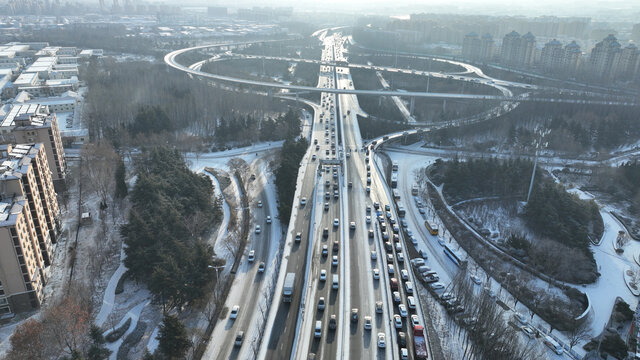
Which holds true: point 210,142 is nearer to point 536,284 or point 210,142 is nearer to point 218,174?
point 218,174

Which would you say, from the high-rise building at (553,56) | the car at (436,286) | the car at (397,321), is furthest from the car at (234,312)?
the high-rise building at (553,56)

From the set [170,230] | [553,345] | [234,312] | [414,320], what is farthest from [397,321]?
[170,230]

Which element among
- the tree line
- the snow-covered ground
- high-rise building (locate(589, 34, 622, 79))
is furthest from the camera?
high-rise building (locate(589, 34, 622, 79))

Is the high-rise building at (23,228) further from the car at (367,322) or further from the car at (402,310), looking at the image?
the car at (402,310)

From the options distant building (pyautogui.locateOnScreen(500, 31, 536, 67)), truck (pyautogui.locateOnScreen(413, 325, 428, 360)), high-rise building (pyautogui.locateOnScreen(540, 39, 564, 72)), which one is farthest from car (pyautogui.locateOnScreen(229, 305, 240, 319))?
distant building (pyautogui.locateOnScreen(500, 31, 536, 67))

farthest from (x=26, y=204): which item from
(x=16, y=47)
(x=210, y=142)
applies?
(x=16, y=47)

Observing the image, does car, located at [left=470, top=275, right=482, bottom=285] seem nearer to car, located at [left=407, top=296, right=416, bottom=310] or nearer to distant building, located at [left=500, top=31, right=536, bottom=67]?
car, located at [left=407, top=296, right=416, bottom=310]

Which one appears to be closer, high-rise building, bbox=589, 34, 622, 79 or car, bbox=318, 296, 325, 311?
car, bbox=318, 296, 325, 311
